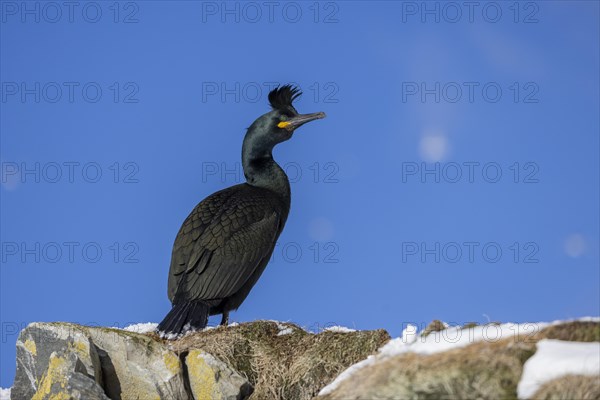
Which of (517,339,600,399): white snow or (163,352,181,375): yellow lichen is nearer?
(517,339,600,399): white snow

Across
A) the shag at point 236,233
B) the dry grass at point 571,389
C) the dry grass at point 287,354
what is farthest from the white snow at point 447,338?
the shag at point 236,233

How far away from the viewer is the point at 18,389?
8.52 meters

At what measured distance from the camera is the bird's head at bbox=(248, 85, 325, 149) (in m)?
11.4

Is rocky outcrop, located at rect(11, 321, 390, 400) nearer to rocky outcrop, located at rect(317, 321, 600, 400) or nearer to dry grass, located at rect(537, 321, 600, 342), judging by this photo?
rocky outcrop, located at rect(317, 321, 600, 400)

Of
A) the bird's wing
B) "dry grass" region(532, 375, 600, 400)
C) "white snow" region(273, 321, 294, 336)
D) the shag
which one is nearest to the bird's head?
the shag

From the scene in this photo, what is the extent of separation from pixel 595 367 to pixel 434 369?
110 centimetres

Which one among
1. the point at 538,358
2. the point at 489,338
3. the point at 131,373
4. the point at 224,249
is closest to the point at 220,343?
the point at 131,373

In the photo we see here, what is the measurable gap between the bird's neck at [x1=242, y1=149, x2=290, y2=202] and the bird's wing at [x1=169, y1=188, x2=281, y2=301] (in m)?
0.42

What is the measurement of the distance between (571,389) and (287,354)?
3827 millimetres

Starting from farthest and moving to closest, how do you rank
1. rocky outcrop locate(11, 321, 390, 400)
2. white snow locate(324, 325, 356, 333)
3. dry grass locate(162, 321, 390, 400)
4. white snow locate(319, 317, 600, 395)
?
white snow locate(324, 325, 356, 333), dry grass locate(162, 321, 390, 400), rocky outcrop locate(11, 321, 390, 400), white snow locate(319, 317, 600, 395)

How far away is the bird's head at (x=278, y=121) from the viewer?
1137cm

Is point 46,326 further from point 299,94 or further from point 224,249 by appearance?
point 299,94

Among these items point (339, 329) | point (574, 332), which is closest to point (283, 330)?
point (339, 329)

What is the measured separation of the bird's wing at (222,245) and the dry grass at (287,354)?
99 cm
